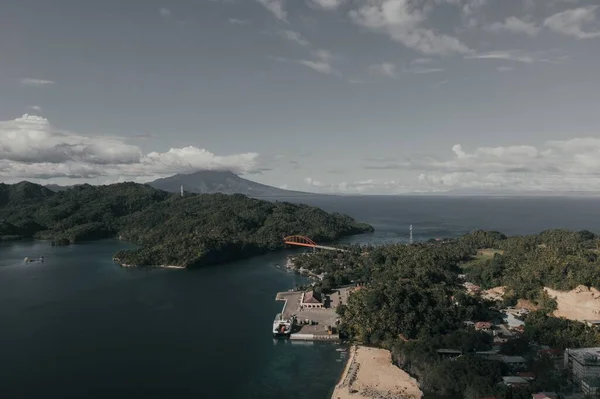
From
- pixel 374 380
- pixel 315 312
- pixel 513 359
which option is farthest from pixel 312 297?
pixel 513 359

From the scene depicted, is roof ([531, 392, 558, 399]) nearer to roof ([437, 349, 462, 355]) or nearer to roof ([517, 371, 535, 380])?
roof ([517, 371, 535, 380])

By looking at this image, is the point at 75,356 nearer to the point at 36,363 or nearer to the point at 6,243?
the point at 36,363

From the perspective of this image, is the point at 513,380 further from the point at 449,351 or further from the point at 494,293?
the point at 494,293

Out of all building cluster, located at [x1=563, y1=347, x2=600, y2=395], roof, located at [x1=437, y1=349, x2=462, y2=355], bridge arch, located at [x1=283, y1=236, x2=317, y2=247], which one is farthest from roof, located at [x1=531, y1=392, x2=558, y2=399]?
bridge arch, located at [x1=283, y1=236, x2=317, y2=247]

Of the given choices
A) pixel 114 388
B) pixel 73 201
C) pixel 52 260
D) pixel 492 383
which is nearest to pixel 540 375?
pixel 492 383

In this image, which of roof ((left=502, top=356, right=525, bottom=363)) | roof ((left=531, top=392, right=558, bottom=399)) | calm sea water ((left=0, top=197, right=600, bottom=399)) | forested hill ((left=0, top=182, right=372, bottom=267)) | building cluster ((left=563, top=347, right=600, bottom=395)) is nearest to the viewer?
roof ((left=531, top=392, right=558, bottom=399))
